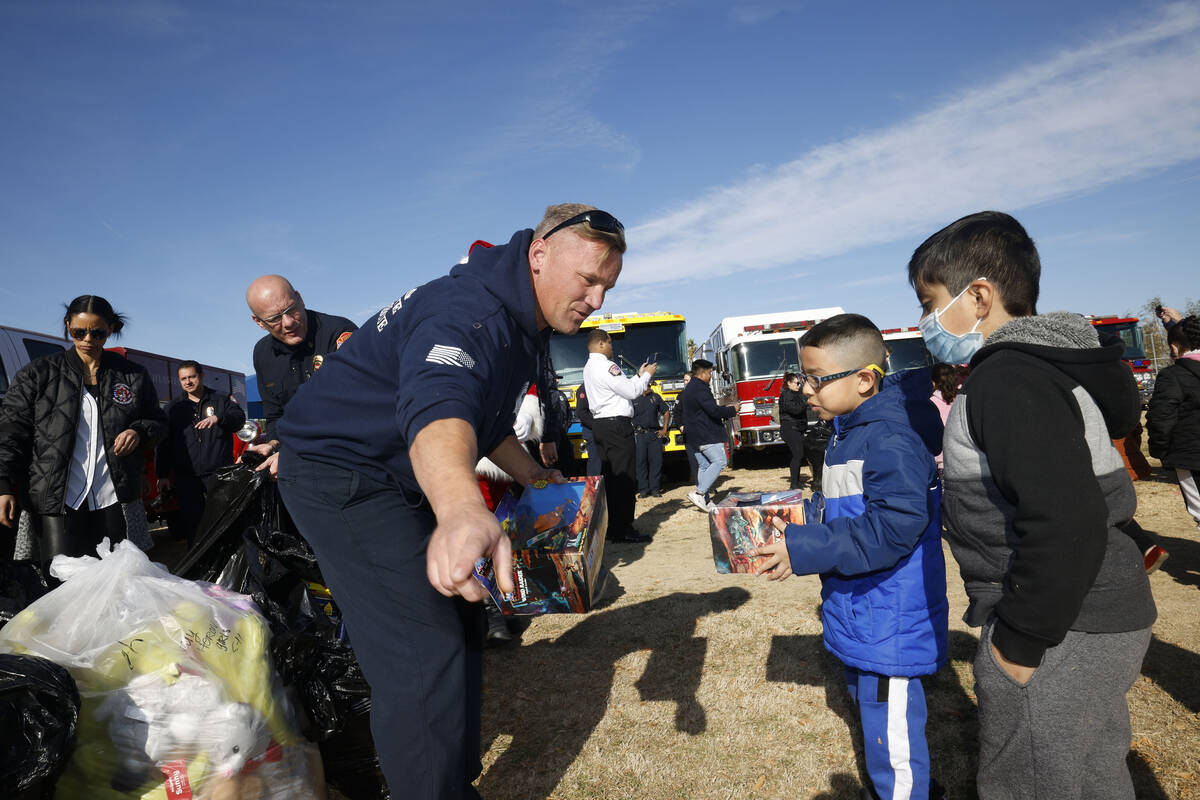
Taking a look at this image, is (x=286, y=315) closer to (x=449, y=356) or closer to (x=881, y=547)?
(x=449, y=356)

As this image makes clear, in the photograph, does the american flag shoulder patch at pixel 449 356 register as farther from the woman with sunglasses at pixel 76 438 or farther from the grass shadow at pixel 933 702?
the woman with sunglasses at pixel 76 438

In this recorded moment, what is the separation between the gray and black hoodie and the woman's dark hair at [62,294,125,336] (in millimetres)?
4514

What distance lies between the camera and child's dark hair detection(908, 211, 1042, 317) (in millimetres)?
1782

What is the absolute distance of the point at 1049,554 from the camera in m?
1.44

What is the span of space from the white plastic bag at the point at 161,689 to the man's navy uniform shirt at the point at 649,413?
7.65m

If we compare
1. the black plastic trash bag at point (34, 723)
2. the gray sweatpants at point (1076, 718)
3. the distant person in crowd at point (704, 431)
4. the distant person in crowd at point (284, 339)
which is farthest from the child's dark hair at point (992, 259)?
the distant person in crowd at point (704, 431)

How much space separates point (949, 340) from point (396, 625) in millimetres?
1702

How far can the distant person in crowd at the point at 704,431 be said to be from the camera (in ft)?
29.2

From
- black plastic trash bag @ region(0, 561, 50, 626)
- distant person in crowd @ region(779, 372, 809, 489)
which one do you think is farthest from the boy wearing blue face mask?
distant person in crowd @ region(779, 372, 809, 489)

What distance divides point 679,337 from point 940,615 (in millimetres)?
9921

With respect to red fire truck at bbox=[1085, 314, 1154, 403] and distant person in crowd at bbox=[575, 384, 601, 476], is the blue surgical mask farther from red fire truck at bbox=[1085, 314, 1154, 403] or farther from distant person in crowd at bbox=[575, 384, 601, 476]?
red fire truck at bbox=[1085, 314, 1154, 403]

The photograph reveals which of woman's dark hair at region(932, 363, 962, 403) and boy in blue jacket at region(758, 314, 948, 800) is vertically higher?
woman's dark hair at region(932, 363, 962, 403)

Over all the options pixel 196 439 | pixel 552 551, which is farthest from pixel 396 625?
pixel 196 439

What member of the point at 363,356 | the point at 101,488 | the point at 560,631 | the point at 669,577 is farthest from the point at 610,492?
the point at 363,356
